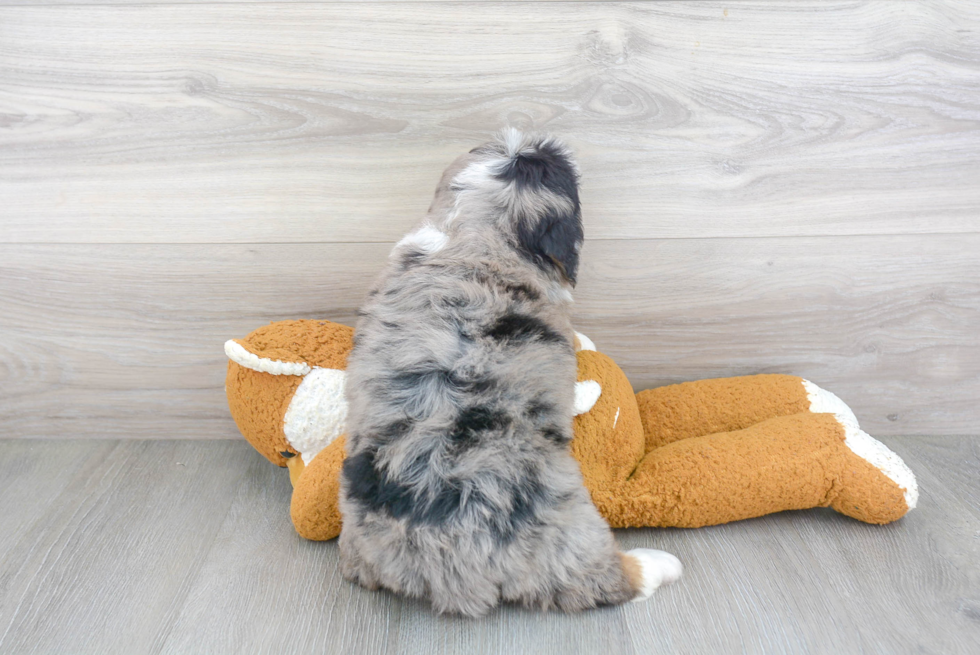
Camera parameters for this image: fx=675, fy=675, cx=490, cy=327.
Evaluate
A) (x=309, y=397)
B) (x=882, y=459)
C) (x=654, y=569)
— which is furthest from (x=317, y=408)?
(x=882, y=459)

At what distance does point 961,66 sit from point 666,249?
0.73 meters

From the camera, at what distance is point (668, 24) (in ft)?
4.76

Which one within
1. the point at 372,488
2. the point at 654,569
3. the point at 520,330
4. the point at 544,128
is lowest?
the point at 654,569

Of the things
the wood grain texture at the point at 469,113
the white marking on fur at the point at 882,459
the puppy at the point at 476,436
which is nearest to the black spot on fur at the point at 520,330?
the puppy at the point at 476,436

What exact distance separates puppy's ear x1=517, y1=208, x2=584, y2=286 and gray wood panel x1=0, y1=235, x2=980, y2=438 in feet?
1.07

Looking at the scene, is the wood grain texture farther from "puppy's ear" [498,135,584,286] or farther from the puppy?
the puppy

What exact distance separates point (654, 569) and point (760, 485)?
0.96ft

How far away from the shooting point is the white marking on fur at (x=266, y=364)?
1326 millimetres

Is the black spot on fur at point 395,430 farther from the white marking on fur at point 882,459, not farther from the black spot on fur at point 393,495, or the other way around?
the white marking on fur at point 882,459

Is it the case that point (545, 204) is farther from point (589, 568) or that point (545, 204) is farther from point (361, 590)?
point (361, 590)

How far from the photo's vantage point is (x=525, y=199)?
4.01 ft

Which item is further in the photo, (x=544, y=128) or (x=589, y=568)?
(x=544, y=128)

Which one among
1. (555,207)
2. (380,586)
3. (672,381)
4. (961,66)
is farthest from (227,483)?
(961,66)

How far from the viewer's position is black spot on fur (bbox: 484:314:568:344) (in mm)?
1107
